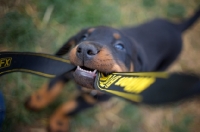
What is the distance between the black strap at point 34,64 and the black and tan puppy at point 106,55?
9 cm

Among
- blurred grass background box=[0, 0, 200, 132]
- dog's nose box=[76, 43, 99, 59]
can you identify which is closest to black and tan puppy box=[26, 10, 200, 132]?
dog's nose box=[76, 43, 99, 59]

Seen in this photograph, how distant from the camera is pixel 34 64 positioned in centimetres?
161

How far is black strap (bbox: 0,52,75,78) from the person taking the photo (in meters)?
1.48

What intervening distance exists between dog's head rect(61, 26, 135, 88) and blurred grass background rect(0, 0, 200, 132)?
795mm

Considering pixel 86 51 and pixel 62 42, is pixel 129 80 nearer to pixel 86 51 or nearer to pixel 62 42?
pixel 86 51

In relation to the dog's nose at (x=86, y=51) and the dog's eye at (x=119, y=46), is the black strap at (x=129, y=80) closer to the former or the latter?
the dog's nose at (x=86, y=51)

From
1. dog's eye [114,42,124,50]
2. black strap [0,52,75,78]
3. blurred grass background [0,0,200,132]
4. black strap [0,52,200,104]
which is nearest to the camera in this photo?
black strap [0,52,200,104]

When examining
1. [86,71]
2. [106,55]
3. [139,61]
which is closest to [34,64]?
[86,71]

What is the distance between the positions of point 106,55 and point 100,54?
2.1 inches

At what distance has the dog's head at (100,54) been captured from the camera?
1546 mm

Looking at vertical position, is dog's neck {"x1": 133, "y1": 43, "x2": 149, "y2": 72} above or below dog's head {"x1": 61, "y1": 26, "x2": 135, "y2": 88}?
below

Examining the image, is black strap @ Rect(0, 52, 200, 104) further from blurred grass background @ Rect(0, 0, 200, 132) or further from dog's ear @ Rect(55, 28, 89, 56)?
blurred grass background @ Rect(0, 0, 200, 132)

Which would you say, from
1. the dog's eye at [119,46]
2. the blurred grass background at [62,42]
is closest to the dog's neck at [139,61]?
the dog's eye at [119,46]

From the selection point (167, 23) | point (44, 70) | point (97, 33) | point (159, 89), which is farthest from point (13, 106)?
point (167, 23)
